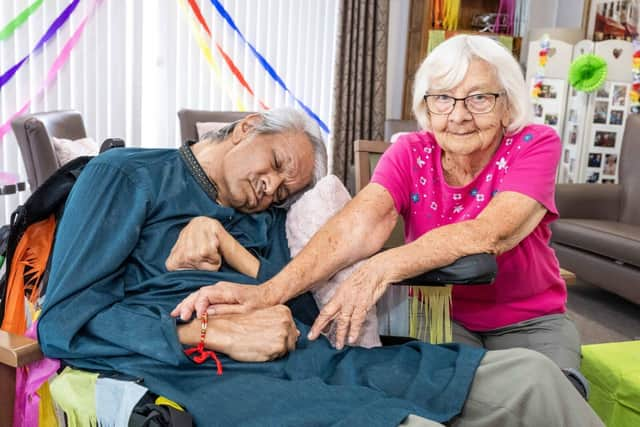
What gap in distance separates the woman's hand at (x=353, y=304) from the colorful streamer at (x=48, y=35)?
3.10m

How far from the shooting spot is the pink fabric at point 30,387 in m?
1.35

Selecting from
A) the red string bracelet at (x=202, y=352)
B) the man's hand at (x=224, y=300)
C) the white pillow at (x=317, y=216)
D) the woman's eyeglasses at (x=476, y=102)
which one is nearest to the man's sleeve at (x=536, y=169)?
the woman's eyeglasses at (x=476, y=102)

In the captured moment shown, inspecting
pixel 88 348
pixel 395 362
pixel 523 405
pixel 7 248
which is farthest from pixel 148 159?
pixel 523 405

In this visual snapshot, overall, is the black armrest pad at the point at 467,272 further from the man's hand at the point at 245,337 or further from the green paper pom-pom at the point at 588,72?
the green paper pom-pom at the point at 588,72

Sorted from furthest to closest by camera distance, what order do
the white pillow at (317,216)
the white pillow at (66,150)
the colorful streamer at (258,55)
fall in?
the colorful streamer at (258,55) → the white pillow at (66,150) → the white pillow at (317,216)

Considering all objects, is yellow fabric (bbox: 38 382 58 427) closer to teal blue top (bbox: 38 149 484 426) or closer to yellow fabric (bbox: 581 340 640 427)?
teal blue top (bbox: 38 149 484 426)

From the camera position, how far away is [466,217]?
1.68m

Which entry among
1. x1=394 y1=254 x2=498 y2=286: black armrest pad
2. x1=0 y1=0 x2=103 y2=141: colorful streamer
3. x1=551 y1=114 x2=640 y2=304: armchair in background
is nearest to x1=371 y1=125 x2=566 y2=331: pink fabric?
x1=394 y1=254 x2=498 y2=286: black armrest pad

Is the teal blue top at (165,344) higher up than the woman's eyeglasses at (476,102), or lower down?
lower down

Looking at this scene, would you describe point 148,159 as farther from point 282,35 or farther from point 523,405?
point 282,35

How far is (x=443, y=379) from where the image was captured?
1325 millimetres

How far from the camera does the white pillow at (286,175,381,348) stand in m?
1.66

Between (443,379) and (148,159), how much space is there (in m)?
0.82

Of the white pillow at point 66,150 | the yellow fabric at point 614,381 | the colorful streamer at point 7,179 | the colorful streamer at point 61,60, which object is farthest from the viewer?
the colorful streamer at point 61,60
